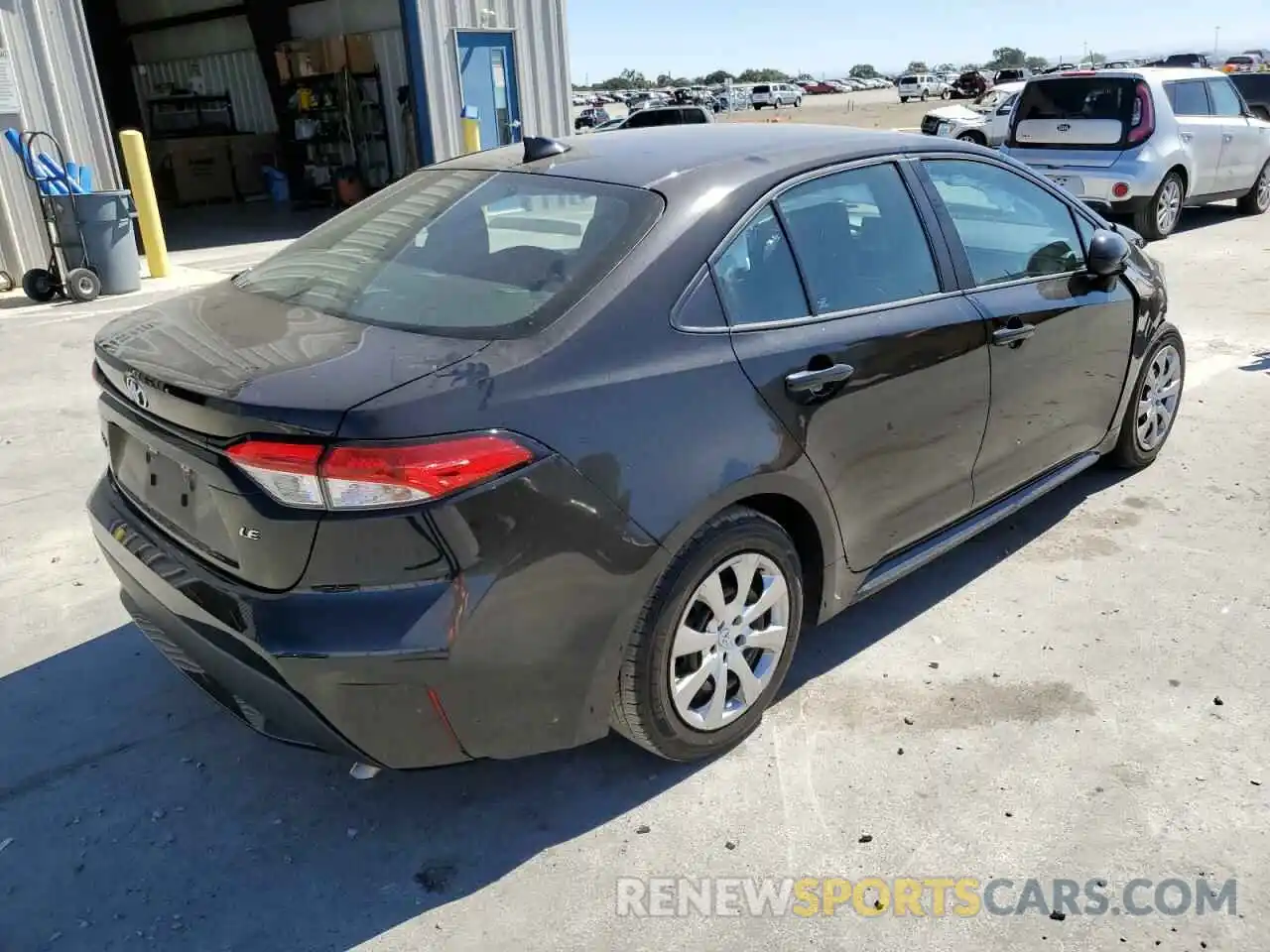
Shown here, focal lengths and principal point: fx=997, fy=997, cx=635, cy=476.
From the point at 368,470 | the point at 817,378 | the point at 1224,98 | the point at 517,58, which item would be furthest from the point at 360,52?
the point at 368,470

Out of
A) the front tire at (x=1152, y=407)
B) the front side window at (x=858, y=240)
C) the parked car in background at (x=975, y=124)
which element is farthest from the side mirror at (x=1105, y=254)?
the parked car in background at (x=975, y=124)

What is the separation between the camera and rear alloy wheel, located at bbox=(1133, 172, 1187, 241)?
1091 centimetres

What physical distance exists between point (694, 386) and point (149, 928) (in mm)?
1846

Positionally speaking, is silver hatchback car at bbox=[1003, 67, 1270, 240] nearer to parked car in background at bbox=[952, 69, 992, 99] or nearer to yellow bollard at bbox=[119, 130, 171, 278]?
yellow bollard at bbox=[119, 130, 171, 278]

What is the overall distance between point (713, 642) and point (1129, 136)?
1006 cm

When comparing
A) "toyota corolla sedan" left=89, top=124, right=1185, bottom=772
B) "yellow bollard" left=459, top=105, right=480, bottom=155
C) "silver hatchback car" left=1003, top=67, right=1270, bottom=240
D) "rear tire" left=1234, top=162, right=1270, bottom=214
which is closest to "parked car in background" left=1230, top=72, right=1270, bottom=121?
"rear tire" left=1234, top=162, right=1270, bottom=214

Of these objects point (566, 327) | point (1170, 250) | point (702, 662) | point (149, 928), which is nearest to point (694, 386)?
point (566, 327)

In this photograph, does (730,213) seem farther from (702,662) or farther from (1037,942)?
(1037,942)

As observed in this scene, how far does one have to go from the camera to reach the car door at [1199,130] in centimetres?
1099

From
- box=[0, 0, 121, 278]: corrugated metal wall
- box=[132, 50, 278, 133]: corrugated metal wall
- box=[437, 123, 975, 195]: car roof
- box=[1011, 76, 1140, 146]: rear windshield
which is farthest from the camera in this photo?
box=[132, 50, 278, 133]: corrugated metal wall

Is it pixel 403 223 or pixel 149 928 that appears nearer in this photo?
pixel 149 928

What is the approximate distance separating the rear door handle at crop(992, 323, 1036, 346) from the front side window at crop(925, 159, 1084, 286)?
0.59 ft

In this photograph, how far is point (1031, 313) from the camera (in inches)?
143

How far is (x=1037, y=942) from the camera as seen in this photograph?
7.52 feet
